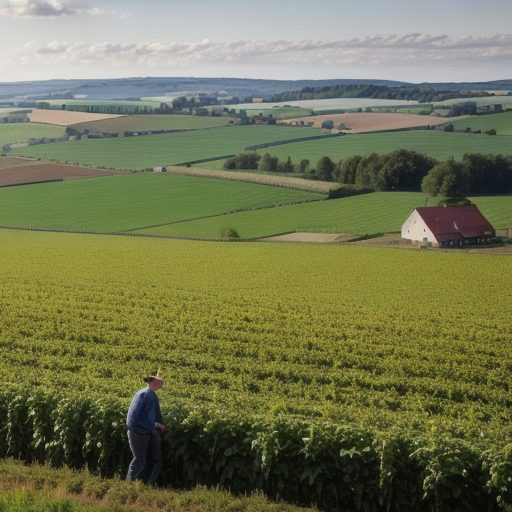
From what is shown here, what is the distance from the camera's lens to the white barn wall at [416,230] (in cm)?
5356

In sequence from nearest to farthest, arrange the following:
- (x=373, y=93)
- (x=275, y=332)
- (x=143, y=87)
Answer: (x=275, y=332) < (x=373, y=93) < (x=143, y=87)

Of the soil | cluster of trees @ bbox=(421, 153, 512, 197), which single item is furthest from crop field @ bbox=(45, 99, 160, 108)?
cluster of trees @ bbox=(421, 153, 512, 197)

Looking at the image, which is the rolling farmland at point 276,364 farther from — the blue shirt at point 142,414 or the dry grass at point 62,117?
the dry grass at point 62,117

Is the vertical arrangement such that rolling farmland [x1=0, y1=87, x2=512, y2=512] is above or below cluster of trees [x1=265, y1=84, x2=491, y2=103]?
below

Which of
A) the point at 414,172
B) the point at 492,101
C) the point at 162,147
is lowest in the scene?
the point at 414,172

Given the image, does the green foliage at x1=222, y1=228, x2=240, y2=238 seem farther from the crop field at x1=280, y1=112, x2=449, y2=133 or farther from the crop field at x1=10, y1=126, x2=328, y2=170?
the crop field at x1=280, y1=112, x2=449, y2=133

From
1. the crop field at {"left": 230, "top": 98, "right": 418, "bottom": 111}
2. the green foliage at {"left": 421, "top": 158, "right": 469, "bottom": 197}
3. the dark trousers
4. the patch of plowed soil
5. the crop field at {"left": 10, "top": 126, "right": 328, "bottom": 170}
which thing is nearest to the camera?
the dark trousers

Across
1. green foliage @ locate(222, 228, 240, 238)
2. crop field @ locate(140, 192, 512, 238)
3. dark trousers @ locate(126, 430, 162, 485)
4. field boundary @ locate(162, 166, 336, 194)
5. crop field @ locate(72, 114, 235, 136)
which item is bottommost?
green foliage @ locate(222, 228, 240, 238)

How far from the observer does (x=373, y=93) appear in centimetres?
10138

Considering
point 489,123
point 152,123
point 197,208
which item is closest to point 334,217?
point 197,208

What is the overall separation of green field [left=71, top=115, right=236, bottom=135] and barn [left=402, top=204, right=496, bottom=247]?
5048 centimetres

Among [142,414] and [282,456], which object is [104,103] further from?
[282,456]

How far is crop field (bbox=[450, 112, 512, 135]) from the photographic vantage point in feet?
246

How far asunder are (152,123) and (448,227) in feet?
192
